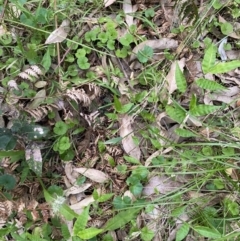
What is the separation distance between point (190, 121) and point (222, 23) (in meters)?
0.46

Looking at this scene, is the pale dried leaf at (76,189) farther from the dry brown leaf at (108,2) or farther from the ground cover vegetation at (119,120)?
the dry brown leaf at (108,2)

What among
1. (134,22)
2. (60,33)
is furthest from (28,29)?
(134,22)

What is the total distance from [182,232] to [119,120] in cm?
51

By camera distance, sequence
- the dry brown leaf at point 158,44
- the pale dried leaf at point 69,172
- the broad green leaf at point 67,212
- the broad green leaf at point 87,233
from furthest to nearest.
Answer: the dry brown leaf at point 158,44 → the pale dried leaf at point 69,172 → the broad green leaf at point 67,212 → the broad green leaf at point 87,233

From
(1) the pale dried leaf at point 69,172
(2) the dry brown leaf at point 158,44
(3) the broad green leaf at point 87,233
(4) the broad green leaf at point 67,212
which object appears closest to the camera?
(3) the broad green leaf at point 87,233

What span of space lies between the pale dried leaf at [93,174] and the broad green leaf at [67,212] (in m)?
0.15

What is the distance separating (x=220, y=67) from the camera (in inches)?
68.1

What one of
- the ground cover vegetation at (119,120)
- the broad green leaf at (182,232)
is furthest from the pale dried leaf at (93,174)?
the broad green leaf at (182,232)

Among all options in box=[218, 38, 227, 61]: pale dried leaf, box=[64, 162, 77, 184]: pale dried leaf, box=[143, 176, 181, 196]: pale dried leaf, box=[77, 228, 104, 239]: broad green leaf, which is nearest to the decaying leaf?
box=[64, 162, 77, 184]: pale dried leaf

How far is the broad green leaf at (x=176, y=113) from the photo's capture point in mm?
1809

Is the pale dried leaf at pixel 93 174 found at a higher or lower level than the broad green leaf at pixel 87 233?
Result: higher

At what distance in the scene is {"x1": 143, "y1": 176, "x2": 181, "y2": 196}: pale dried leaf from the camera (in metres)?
1.84

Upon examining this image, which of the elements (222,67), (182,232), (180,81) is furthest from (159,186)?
(222,67)

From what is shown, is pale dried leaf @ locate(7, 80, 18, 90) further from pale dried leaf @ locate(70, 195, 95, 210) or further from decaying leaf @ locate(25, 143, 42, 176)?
pale dried leaf @ locate(70, 195, 95, 210)
